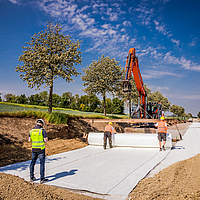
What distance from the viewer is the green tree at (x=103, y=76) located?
78.8 ft

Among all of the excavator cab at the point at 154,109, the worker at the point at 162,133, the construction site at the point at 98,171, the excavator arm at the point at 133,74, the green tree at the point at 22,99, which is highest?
the green tree at the point at 22,99

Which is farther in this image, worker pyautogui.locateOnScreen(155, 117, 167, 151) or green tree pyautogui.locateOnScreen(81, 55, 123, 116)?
green tree pyautogui.locateOnScreen(81, 55, 123, 116)

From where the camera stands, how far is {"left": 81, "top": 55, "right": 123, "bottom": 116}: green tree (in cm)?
2403

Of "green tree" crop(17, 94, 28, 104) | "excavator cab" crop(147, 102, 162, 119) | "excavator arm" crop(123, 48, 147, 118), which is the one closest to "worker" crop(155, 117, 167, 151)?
"excavator arm" crop(123, 48, 147, 118)

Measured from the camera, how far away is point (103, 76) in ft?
79.3

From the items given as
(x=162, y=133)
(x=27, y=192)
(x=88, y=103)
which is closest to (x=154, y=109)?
(x=162, y=133)

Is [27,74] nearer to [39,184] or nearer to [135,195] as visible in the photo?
[39,184]

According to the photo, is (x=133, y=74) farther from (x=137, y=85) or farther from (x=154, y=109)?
(x=154, y=109)

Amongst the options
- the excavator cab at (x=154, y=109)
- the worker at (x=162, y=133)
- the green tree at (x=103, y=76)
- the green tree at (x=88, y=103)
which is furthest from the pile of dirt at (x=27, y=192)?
the green tree at (x=88, y=103)

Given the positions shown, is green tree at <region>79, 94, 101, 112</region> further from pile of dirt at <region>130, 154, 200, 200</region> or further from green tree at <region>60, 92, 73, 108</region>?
pile of dirt at <region>130, 154, 200, 200</region>

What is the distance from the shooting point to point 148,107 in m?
20.1

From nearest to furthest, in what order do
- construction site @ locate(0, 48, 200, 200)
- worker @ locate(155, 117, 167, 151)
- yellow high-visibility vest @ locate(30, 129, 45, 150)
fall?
construction site @ locate(0, 48, 200, 200)
yellow high-visibility vest @ locate(30, 129, 45, 150)
worker @ locate(155, 117, 167, 151)

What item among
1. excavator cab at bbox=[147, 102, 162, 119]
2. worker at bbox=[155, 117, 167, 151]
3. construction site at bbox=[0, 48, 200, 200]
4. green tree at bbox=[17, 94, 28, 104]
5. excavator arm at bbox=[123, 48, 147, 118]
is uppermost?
green tree at bbox=[17, 94, 28, 104]

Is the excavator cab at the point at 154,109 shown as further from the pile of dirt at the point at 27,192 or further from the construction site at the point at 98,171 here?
the pile of dirt at the point at 27,192
